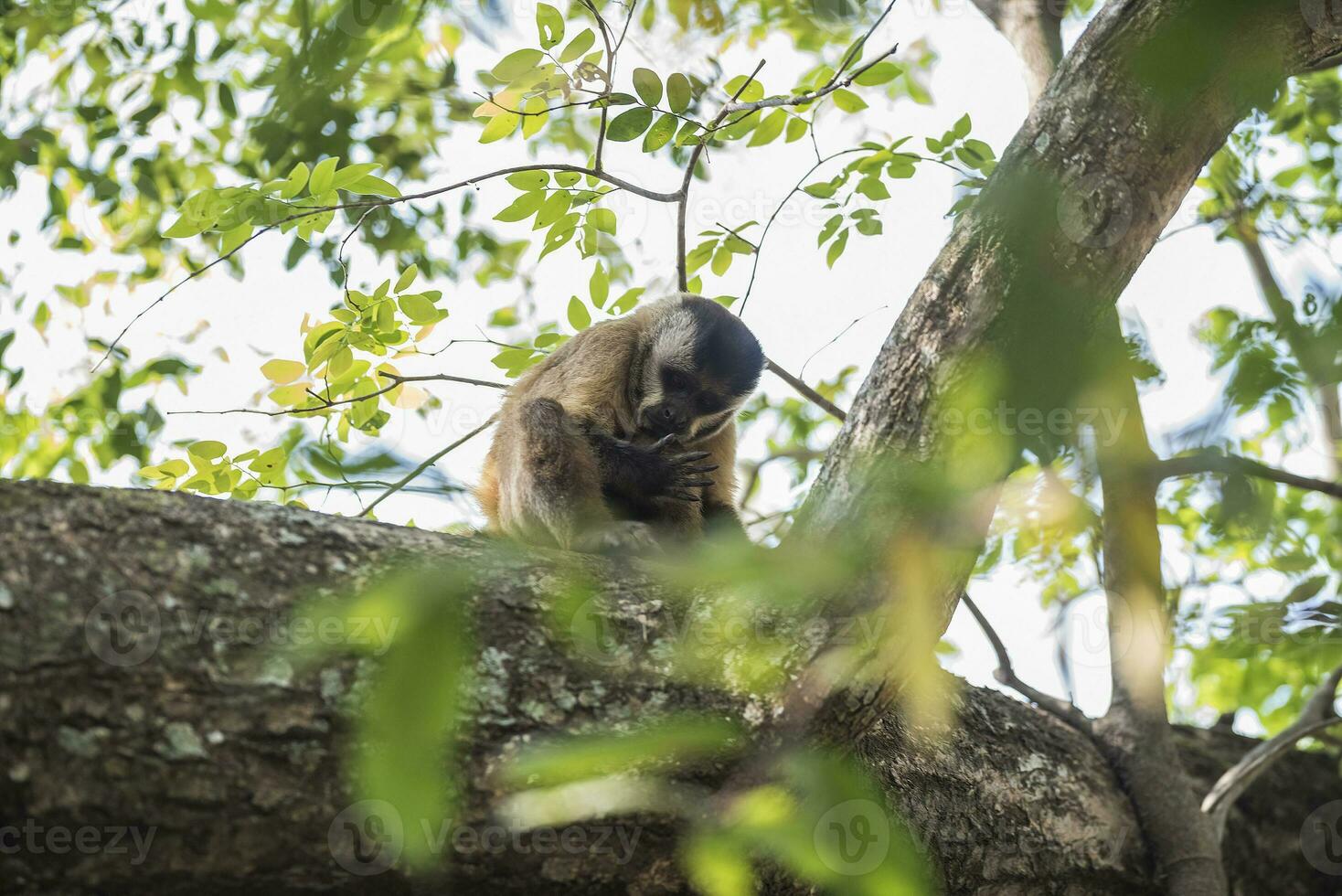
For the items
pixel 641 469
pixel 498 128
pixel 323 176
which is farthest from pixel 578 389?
pixel 323 176

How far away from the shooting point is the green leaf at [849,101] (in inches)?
189

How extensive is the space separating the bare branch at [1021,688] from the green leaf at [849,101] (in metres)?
2.24

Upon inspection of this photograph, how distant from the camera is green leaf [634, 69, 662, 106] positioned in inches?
149

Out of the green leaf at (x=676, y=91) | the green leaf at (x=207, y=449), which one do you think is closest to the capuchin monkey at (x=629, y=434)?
the green leaf at (x=207, y=449)

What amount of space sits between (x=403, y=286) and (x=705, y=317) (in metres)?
1.74

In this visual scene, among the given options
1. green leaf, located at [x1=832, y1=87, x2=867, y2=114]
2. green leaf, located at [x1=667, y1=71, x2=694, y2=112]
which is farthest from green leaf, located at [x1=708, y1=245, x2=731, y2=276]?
green leaf, located at [x1=667, y1=71, x2=694, y2=112]

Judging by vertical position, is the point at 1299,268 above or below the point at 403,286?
below

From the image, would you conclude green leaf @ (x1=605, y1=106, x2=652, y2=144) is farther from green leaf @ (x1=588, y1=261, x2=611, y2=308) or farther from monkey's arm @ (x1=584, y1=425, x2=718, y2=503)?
monkey's arm @ (x1=584, y1=425, x2=718, y2=503)

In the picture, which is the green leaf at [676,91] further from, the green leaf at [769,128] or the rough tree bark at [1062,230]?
the rough tree bark at [1062,230]

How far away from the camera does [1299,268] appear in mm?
982

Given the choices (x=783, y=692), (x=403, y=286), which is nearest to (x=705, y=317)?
(x=403, y=286)

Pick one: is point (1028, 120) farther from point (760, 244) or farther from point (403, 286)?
point (403, 286)

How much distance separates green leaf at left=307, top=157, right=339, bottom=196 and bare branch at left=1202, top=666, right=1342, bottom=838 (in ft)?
14.5

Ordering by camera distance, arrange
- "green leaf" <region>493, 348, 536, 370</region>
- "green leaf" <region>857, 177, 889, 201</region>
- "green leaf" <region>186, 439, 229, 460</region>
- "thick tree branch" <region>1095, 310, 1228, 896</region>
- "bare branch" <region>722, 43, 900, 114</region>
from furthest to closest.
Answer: "green leaf" <region>493, 348, 536, 370</region>
"green leaf" <region>857, 177, 889, 201</region>
"green leaf" <region>186, 439, 229, 460</region>
"thick tree branch" <region>1095, 310, 1228, 896</region>
"bare branch" <region>722, 43, 900, 114</region>
